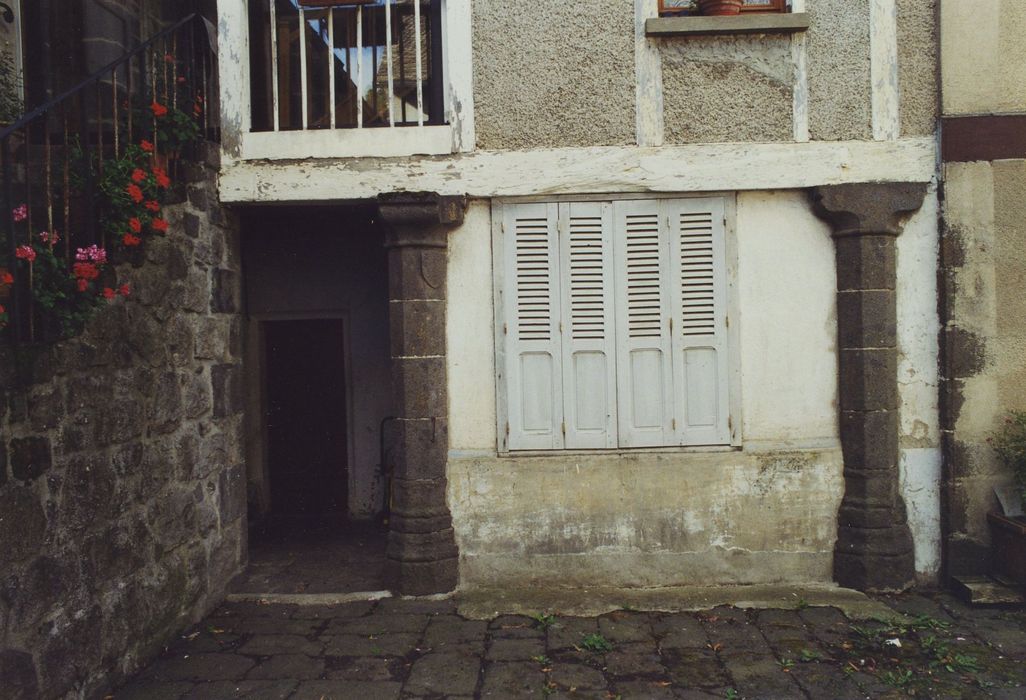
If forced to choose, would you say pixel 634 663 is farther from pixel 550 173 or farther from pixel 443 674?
pixel 550 173

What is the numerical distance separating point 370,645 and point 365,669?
0.28m

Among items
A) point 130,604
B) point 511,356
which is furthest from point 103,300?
point 511,356

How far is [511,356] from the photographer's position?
196 inches

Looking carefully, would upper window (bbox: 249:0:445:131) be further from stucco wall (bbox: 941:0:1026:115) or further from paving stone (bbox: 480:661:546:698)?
paving stone (bbox: 480:661:546:698)

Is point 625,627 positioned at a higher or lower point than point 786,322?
lower

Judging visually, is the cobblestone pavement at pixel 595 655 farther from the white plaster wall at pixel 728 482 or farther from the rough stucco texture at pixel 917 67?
the rough stucco texture at pixel 917 67

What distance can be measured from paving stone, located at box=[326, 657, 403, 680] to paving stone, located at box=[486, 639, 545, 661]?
19.6 inches

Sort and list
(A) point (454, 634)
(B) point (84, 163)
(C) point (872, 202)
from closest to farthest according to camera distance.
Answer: (B) point (84, 163) → (A) point (454, 634) → (C) point (872, 202)

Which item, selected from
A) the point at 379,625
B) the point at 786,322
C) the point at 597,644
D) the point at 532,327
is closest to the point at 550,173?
the point at 532,327

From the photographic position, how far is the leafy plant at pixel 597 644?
407 cm

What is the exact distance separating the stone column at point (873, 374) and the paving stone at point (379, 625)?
2.67m

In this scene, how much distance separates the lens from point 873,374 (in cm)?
477

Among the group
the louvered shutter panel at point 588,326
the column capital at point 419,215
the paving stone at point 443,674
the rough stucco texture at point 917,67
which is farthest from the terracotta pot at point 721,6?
the paving stone at point 443,674

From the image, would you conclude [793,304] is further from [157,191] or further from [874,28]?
[157,191]
